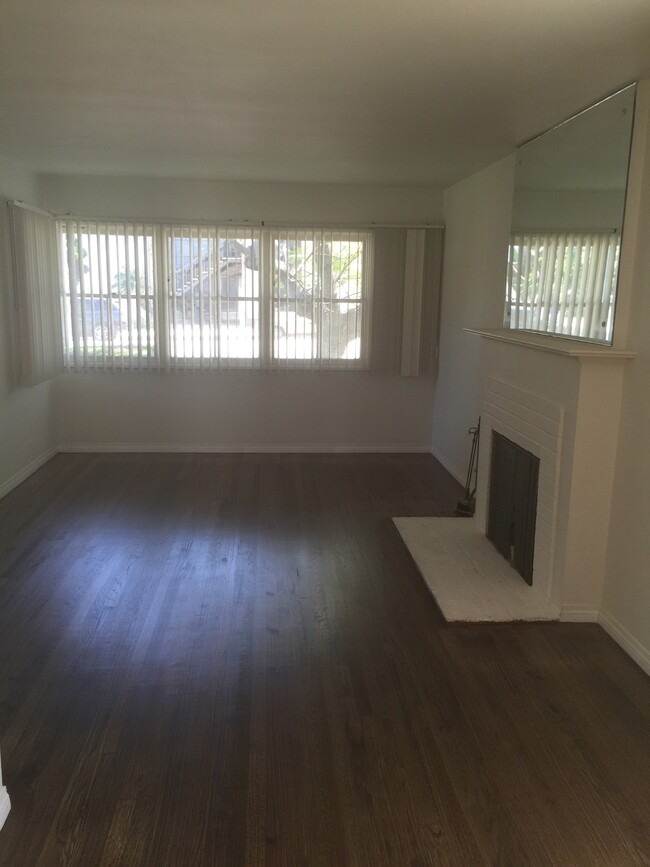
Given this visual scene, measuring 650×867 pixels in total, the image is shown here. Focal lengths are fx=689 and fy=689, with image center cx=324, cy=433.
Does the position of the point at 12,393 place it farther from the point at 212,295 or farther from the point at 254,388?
the point at 254,388

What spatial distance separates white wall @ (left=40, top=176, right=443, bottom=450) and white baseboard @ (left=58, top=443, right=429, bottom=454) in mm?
13

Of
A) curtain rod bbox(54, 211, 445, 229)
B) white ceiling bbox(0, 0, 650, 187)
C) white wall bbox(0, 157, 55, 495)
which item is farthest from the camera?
curtain rod bbox(54, 211, 445, 229)

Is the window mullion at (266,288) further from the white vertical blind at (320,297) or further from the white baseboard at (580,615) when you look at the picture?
the white baseboard at (580,615)

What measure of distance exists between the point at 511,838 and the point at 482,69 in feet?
9.00

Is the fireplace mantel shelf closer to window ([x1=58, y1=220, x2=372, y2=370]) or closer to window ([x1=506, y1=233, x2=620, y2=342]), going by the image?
window ([x1=506, y1=233, x2=620, y2=342])

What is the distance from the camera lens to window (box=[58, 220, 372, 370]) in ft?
19.6

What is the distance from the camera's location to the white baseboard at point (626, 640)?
2.92 metres

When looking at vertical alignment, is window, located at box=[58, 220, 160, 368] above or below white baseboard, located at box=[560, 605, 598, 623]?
above

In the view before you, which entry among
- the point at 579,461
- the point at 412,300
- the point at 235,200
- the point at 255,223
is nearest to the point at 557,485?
the point at 579,461

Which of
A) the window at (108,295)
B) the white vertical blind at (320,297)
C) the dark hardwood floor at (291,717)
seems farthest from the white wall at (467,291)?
the window at (108,295)

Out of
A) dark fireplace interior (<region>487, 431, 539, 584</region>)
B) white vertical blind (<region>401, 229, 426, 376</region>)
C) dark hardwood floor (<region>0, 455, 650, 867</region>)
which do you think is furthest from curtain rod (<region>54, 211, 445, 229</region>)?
dark hardwood floor (<region>0, 455, 650, 867</region>)

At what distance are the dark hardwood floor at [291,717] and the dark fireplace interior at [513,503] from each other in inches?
21.8

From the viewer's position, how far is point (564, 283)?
352 centimetres

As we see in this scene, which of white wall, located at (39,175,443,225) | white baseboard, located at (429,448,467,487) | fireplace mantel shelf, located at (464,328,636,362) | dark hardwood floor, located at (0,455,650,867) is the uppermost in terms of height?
white wall, located at (39,175,443,225)
